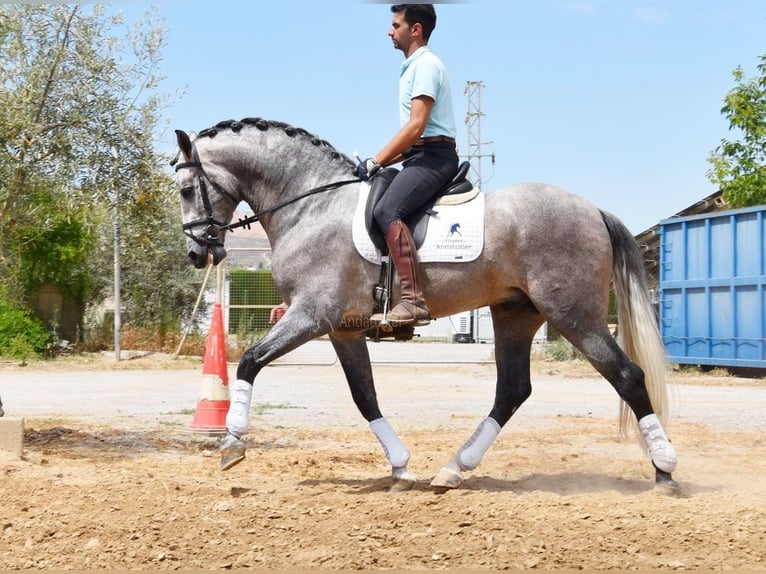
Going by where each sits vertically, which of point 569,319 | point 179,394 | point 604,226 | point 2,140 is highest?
point 2,140

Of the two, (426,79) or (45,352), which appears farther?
(45,352)

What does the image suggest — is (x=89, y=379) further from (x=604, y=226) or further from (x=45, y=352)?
(x=604, y=226)

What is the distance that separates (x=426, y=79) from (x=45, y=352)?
20.3m

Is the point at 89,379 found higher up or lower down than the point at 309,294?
lower down

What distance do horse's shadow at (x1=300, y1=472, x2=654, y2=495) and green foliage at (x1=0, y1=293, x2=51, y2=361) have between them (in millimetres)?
18202

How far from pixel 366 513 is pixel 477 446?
4.93 feet

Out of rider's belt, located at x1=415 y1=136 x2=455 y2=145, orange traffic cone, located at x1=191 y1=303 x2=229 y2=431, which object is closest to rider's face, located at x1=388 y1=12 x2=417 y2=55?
rider's belt, located at x1=415 y1=136 x2=455 y2=145

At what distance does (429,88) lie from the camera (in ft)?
21.5

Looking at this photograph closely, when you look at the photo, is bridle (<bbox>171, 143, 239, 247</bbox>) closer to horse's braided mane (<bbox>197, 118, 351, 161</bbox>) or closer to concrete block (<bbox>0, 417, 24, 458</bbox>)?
horse's braided mane (<bbox>197, 118, 351, 161</bbox>)

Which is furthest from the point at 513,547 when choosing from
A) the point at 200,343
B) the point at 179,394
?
the point at 200,343

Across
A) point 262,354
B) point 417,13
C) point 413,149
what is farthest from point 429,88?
point 262,354

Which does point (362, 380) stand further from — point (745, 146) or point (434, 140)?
point (745, 146)

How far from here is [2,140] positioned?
8344 millimetres

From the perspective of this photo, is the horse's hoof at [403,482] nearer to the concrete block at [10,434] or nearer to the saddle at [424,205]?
the saddle at [424,205]
